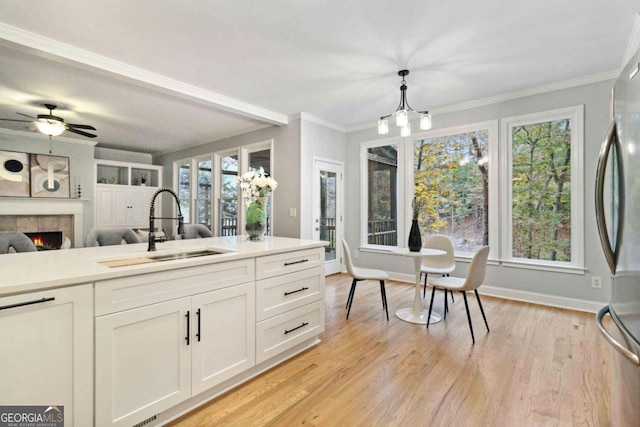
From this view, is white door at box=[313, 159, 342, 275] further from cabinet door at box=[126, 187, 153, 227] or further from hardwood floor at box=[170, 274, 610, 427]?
cabinet door at box=[126, 187, 153, 227]

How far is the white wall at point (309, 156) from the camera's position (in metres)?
4.50

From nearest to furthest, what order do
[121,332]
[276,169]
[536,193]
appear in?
1. [121,332]
2. [536,193]
3. [276,169]

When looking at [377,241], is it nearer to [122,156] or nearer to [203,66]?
[203,66]

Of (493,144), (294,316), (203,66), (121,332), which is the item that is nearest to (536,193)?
(493,144)

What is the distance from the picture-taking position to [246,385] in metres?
1.94

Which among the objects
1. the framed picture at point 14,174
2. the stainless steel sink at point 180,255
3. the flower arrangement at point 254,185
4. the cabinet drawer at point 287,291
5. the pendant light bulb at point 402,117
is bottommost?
the cabinet drawer at point 287,291

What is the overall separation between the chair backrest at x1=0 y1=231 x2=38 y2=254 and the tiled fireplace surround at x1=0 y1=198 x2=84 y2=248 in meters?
3.84

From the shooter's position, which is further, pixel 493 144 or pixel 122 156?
pixel 122 156

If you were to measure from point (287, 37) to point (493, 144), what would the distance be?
2959 millimetres

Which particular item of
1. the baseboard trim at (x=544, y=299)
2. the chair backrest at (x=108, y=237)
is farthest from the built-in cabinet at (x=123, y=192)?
the baseboard trim at (x=544, y=299)

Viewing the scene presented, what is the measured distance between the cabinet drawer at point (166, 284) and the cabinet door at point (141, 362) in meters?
0.04

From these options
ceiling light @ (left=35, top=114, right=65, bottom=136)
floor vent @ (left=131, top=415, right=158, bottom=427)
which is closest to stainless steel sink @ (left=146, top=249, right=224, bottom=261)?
floor vent @ (left=131, top=415, right=158, bottom=427)

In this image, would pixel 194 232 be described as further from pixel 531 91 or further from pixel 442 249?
pixel 531 91

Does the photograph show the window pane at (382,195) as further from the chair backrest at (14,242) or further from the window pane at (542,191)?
the chair backrest at (14,242)
